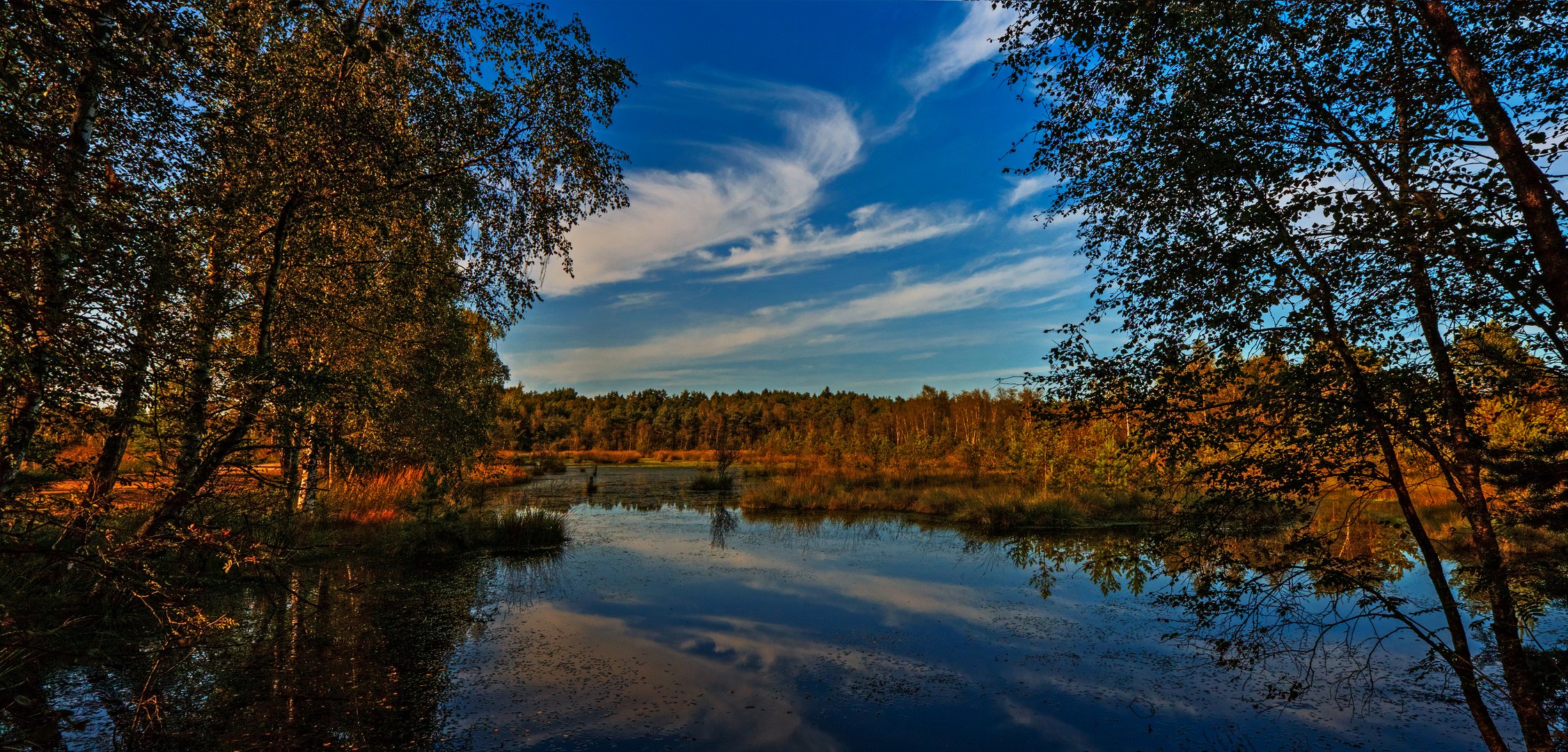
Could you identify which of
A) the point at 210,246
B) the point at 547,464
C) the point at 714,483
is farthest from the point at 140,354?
the point at 547,464

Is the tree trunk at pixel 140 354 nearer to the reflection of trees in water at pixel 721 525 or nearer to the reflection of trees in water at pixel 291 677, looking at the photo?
the reflection of trees in water at pixel 291 677

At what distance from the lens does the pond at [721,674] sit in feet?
16.1

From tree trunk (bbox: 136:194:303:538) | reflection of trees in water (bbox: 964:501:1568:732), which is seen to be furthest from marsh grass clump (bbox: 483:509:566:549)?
reflection of trees in water (bbox: 964:501:1568:732)

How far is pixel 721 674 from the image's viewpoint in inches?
248

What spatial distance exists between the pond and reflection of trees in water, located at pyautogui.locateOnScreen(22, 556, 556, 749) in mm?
25

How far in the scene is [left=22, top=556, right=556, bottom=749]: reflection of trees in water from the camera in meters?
4.55

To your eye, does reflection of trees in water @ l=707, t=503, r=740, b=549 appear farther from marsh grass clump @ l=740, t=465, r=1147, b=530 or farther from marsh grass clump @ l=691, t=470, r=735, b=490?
marsh grass clump @ l=691, t=470, r=735, b=490

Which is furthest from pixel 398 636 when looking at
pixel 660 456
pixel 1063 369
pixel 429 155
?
pixel 660 456

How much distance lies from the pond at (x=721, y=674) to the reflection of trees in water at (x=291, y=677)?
2 cm

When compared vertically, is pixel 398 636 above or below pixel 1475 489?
below

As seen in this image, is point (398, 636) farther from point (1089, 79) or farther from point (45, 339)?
point (1089, 79)

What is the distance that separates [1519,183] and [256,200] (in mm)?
7966

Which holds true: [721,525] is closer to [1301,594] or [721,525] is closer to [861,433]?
[1301,594]

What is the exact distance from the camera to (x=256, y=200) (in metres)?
4.95
